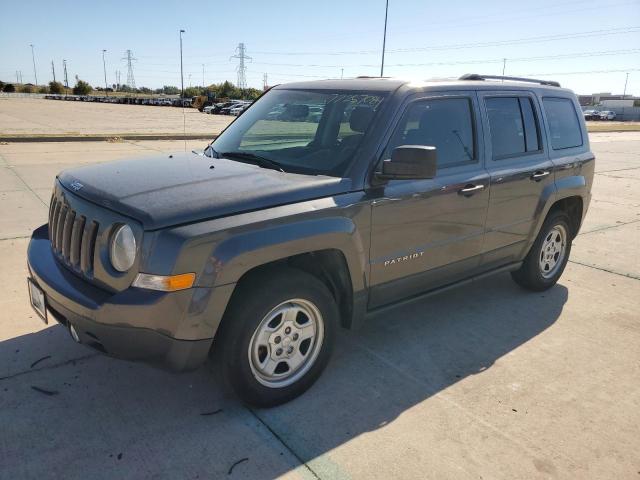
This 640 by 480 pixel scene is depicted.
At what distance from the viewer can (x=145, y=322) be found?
256 cm

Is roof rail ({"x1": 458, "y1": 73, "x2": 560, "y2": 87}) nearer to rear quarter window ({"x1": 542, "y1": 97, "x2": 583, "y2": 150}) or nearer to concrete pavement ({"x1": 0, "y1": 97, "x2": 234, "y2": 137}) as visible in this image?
rear quarter window ({"x1": 542, "y1": 97, "x2": 583, "y2": 150})

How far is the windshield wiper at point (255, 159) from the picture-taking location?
11.3 ft

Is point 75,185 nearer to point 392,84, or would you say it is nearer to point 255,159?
point 255,159

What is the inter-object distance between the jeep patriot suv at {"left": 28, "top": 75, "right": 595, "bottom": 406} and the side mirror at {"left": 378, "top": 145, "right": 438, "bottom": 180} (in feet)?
0.04

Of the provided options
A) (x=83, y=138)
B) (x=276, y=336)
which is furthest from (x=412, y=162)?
(x=83, y=138)

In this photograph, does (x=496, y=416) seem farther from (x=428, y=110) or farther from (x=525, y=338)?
(x=428, y=110)

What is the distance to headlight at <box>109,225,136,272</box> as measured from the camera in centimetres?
262

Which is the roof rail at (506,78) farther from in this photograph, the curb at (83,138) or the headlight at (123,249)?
the curb at (83,138)

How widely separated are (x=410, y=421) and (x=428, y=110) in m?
2.02

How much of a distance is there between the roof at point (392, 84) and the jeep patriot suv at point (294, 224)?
0.07ft

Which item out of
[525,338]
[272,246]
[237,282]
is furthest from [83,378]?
[525,338]

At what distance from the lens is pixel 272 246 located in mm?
2762

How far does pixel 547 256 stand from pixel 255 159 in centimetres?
304

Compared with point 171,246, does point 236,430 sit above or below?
below
